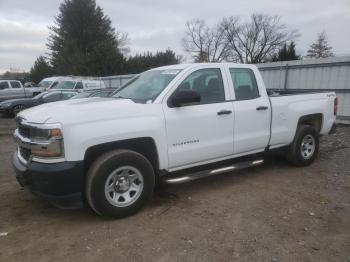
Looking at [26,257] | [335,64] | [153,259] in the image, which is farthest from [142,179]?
[335,64]

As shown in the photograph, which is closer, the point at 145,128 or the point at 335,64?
the point at 145,128

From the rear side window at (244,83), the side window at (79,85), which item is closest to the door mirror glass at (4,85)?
the side window at (79,85)

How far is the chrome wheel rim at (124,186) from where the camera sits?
4133mm

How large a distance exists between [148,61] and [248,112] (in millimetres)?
43807

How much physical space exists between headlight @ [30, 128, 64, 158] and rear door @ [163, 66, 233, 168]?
4.49ft

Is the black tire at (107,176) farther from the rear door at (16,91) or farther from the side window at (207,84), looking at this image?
the rear door at (16,91)

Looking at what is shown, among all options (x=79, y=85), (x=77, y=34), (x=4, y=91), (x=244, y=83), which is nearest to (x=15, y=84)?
(x=4, y=91)

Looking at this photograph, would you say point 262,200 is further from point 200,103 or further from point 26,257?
point 26,257

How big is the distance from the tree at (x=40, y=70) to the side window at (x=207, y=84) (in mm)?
52580

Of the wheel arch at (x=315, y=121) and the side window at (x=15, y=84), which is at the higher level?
the side window at (x=15, y=84)

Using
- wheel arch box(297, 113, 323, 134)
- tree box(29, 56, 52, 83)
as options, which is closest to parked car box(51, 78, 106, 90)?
wheel arch box(297, 113, 323, 134)

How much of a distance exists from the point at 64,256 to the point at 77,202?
2.14ft

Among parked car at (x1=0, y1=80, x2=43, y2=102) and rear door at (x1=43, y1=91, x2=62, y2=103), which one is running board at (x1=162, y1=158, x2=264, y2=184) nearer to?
rear door at (x1=43, y1=91, x2=62, y2=103)

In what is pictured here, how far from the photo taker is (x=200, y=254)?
11.3ft
